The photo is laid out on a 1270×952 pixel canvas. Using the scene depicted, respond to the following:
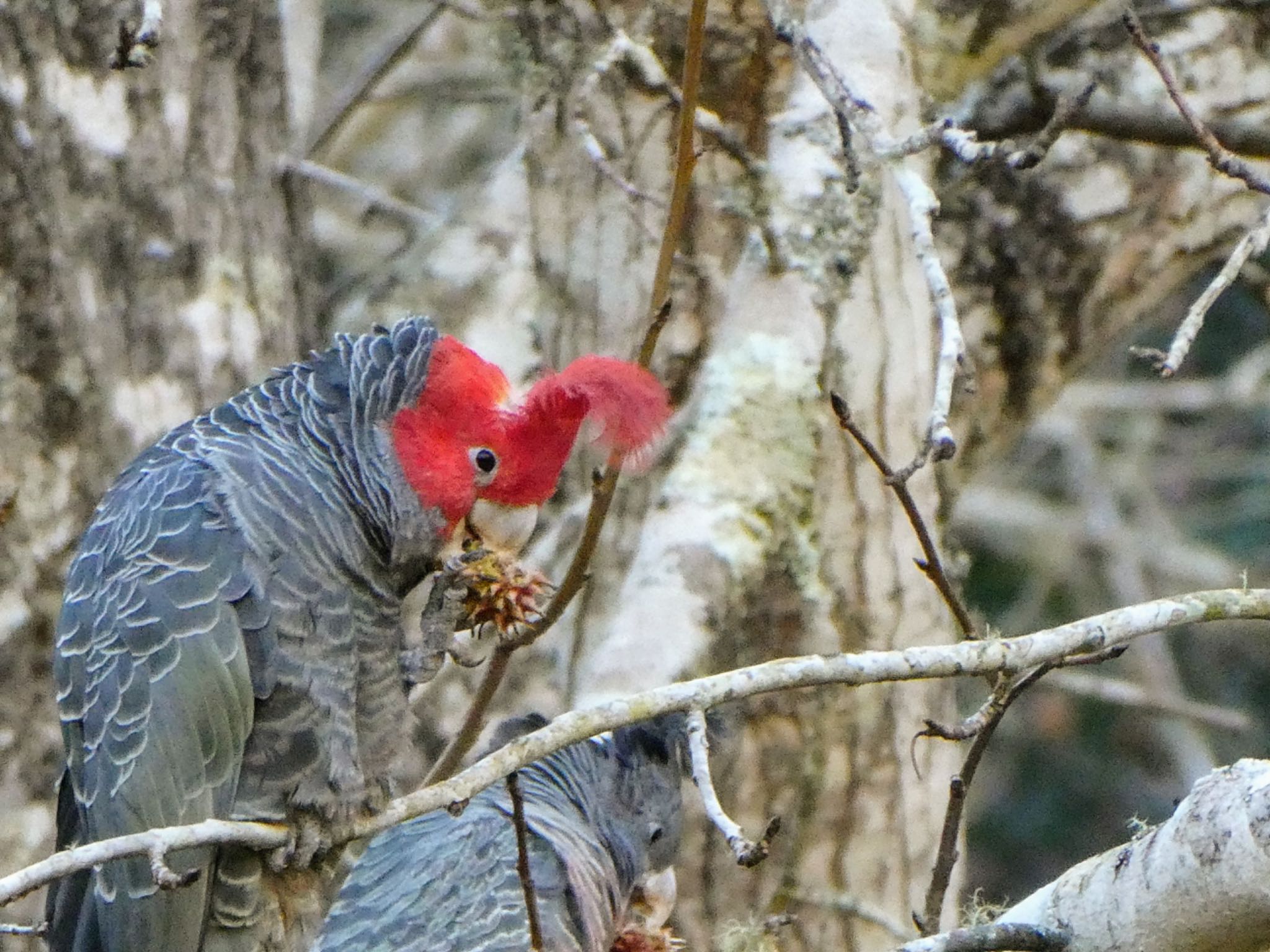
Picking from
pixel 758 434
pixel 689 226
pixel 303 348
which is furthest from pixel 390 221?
pixel 758 434

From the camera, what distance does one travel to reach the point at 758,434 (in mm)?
3586

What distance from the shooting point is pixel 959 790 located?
2.25 meters

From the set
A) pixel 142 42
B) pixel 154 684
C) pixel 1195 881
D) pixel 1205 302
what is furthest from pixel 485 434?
pixel 1195 881

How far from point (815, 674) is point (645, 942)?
133cm

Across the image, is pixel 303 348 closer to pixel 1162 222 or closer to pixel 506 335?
pixel 506 335

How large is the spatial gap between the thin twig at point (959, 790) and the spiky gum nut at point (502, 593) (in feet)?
2.58

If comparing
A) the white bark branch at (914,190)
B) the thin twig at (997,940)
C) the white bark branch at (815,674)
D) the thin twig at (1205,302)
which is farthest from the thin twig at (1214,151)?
the thin twig at (997,940)

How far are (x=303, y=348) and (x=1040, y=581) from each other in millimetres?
4310

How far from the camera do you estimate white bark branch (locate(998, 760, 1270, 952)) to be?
1823mm

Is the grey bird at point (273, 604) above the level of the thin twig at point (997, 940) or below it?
above

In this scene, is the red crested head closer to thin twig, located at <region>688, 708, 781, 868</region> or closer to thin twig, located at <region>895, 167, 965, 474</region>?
thin twig, located at <region>895, 167, 965, 474</region>

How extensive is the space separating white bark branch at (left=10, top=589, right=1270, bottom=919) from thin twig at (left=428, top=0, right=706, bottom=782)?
0.59 m

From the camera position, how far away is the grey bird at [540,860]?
313 cm

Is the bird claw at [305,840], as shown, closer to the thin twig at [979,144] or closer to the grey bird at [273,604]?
the grey bird at [273,604]
